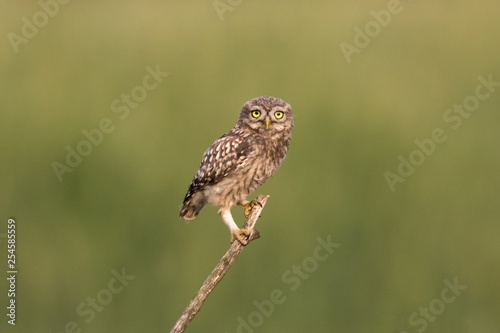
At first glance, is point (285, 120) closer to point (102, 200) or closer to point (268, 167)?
point (268, 167)

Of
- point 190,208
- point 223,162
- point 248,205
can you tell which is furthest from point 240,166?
point 190,208

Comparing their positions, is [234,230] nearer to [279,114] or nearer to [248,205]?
[248,205]

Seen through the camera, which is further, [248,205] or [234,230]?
[248,205]

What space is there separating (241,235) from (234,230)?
0.08 meters

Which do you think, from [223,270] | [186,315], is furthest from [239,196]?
[186,315]

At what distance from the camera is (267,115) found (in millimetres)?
3182

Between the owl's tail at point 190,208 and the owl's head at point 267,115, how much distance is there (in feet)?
1.54

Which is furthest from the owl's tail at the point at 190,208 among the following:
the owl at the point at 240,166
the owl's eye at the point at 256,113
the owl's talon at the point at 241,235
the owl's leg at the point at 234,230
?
the owl's eye at the point at 256,113

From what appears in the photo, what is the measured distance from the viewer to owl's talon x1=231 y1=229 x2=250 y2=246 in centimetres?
297

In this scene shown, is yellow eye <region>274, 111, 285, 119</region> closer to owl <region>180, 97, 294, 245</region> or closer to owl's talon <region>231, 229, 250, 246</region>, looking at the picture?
owl <region>180, 97, 294, 245</region>

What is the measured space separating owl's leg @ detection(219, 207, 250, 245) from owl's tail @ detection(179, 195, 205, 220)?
0.14 metres

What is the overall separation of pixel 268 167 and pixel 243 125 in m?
0.24

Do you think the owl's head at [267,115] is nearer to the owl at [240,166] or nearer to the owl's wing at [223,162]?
the owl at [240,166]

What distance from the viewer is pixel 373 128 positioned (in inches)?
202
